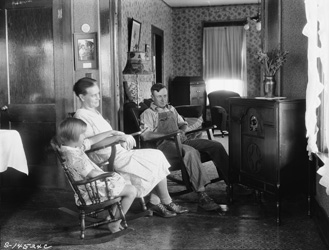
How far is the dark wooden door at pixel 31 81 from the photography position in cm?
484

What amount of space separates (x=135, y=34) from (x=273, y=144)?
4.30 metres

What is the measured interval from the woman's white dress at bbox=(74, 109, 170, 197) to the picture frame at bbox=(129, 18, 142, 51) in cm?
356

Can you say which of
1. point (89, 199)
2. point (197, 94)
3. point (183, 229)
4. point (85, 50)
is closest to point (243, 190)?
point (183, 229)

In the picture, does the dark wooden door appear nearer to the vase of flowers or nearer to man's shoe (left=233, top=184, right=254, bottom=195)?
man's shoe (left=233, top=184, right=254, bottom=195)

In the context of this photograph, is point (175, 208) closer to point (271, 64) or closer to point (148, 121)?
point (148, 121)

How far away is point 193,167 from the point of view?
409cm

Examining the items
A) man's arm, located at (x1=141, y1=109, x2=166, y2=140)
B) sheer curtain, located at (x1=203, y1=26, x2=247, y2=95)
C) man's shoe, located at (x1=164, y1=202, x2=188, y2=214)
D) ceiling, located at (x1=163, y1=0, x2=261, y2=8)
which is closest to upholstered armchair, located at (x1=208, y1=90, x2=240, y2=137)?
sheer curtain, located at (x1=203, y1=26, x2=247, y2=95)

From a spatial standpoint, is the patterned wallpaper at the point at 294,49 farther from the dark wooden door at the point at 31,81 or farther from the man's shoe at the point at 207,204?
the dark wooden door at the point at 31,81

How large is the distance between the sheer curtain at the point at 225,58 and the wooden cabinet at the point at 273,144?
741cm

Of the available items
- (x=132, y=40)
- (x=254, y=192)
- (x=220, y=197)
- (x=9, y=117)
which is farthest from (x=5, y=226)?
(x=132, y=40)

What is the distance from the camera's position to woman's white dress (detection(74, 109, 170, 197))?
3645 millimetres

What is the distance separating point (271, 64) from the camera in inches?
156

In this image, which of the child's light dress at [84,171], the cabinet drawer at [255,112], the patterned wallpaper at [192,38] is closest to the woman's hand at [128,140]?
the child's light dress at [84,171]

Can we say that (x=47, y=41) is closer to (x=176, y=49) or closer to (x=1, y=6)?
(x=1, y=6)
